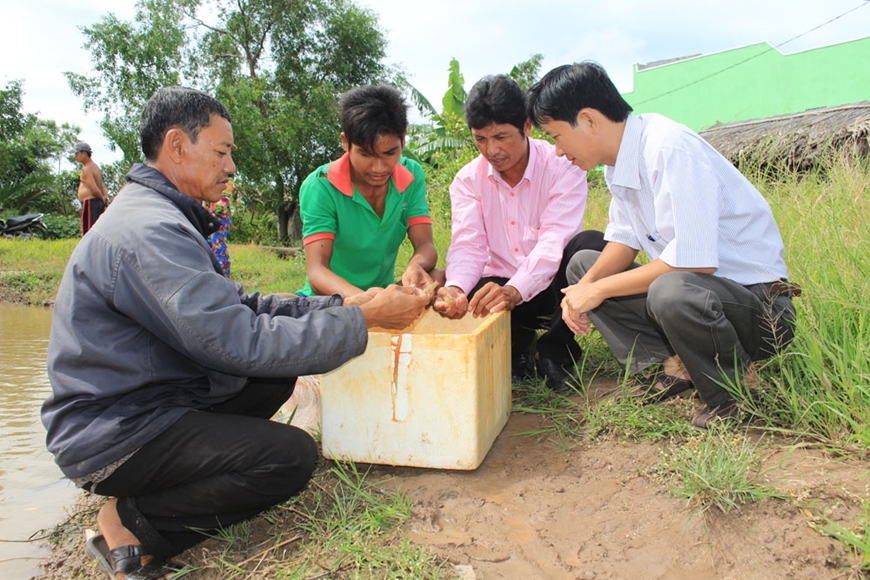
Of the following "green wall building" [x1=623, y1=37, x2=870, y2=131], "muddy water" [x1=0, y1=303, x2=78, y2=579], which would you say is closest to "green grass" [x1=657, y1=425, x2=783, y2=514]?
"muddy water" [x1=0, y1=303, x2=78, y2=579]

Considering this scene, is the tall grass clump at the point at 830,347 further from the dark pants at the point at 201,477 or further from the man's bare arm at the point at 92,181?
the man's bare arm at the point at 92,181

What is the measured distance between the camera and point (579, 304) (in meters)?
2.55

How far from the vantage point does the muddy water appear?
2.48m

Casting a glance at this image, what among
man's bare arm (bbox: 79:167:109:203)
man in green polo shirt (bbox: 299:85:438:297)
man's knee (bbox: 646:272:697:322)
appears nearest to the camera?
man's knee (bbox: 646:272:697:322)

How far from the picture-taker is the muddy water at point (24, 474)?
8.14 ft

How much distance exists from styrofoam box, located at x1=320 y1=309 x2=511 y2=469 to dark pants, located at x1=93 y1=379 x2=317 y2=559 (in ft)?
0.88

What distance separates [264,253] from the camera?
12.2 m

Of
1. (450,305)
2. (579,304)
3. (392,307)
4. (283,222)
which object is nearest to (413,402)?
(392,307)

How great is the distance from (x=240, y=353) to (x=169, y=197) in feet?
1.97

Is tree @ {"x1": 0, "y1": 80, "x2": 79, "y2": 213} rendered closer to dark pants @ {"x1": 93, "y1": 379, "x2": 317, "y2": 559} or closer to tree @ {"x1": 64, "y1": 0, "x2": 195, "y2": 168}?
tree @ {"x1": 64, "y1": 0, "x2": 195, "y2": 168}

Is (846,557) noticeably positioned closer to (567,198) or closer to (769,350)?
(769,350)

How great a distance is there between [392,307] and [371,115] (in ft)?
3.56

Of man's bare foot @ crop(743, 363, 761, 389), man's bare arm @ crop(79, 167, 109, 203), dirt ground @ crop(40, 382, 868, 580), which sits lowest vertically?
dirt ground @ crop(40, 382, 868, 580)

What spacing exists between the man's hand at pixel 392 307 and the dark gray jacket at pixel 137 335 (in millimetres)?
343
